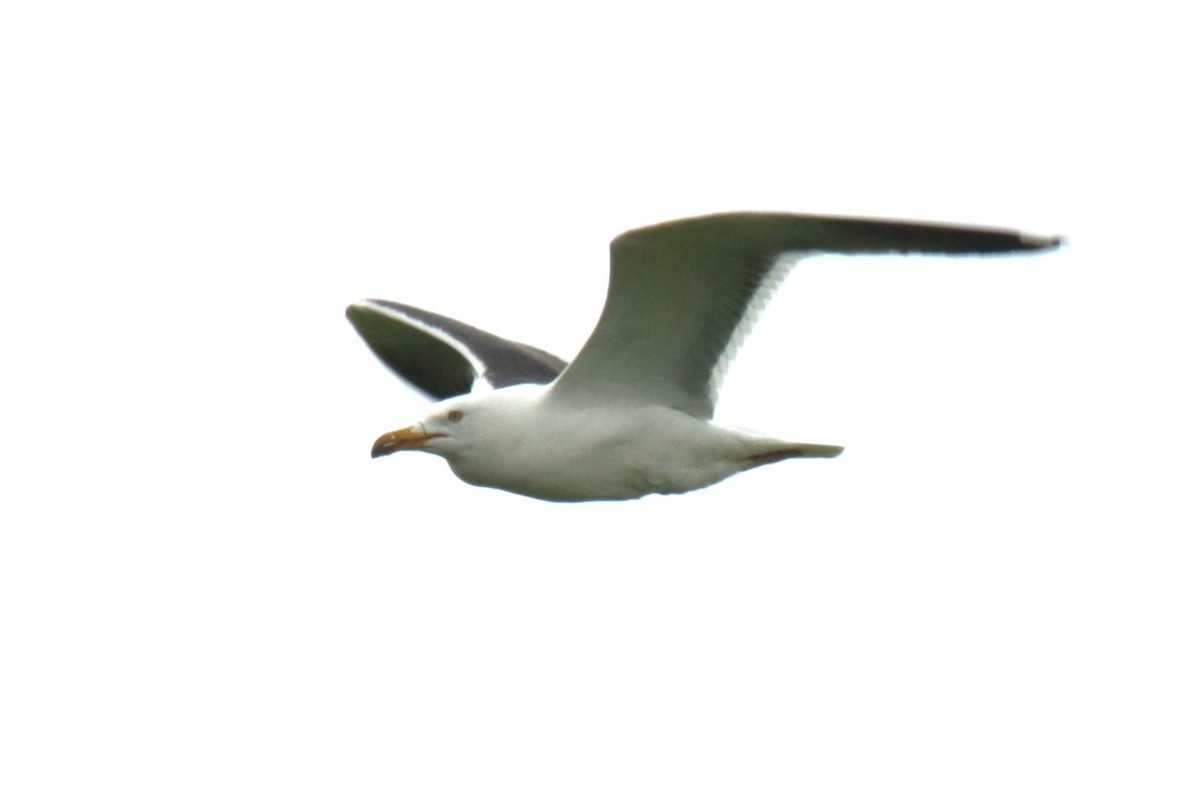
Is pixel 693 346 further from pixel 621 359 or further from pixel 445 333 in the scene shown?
pixel 445 333

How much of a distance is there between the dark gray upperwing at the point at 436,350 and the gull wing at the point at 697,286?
4.99 feet

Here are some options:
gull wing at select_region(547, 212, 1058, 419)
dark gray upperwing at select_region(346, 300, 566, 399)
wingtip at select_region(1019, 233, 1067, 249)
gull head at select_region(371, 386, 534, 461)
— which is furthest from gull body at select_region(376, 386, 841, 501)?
wingtip at select_region(1019, 233, 1067, 249)

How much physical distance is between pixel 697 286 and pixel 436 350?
11.5 ft

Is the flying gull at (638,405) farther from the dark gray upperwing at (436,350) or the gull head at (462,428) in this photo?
the dark gray upperwing at (436,350)

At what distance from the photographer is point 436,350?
1356cm

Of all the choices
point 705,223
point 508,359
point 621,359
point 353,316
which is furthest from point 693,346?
point 353,316

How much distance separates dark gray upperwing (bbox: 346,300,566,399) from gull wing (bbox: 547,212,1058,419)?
1.52m

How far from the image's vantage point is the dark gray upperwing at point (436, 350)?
1262cm

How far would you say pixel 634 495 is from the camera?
11039 mm

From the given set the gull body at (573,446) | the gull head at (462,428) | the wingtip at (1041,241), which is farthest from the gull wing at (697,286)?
the gull head at (462,428)

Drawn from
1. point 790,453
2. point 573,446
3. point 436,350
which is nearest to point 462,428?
point 573,446

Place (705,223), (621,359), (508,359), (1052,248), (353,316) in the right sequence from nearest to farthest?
(1052,248) → (705,223) → (621,359) → (508,359) → (353,316)

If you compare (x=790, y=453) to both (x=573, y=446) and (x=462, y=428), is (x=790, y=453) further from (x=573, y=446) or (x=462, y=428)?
(x=462, y=428)

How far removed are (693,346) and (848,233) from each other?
4.53 ft
